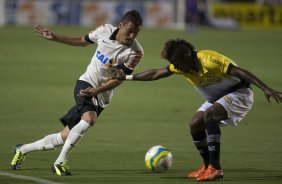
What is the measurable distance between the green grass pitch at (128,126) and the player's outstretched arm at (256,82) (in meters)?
1.23

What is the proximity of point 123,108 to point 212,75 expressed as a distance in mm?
8314

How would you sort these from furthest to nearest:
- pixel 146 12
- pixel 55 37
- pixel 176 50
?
1. pixel 146 12
2. pixel 55 37
3. pixel 176 50

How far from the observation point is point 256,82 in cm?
956

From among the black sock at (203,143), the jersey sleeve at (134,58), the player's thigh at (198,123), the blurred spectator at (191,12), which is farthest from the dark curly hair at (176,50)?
the blurred spectator at (191,12)

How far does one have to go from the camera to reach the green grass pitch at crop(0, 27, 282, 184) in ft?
35.2

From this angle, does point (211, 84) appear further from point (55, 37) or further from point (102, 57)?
point (55, 37)

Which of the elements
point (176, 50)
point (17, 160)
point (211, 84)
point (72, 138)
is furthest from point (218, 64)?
point (17, 160)

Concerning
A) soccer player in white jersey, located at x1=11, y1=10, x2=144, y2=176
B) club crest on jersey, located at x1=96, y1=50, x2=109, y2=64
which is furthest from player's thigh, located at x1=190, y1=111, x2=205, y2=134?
club crest on jersey, located at x1=96, y1=50, x2=109, y2=64

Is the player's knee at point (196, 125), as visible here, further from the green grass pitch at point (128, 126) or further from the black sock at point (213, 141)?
the green grass pitch at point (128, 126)

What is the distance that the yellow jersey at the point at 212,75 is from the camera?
9906 mm

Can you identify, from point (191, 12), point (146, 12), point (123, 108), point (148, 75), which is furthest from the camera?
point (146, 12)

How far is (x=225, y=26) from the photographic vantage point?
49031 mm

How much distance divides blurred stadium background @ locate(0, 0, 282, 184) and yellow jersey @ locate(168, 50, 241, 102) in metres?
1.17

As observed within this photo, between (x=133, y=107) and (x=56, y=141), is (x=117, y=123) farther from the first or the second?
(x=56, y=141)
